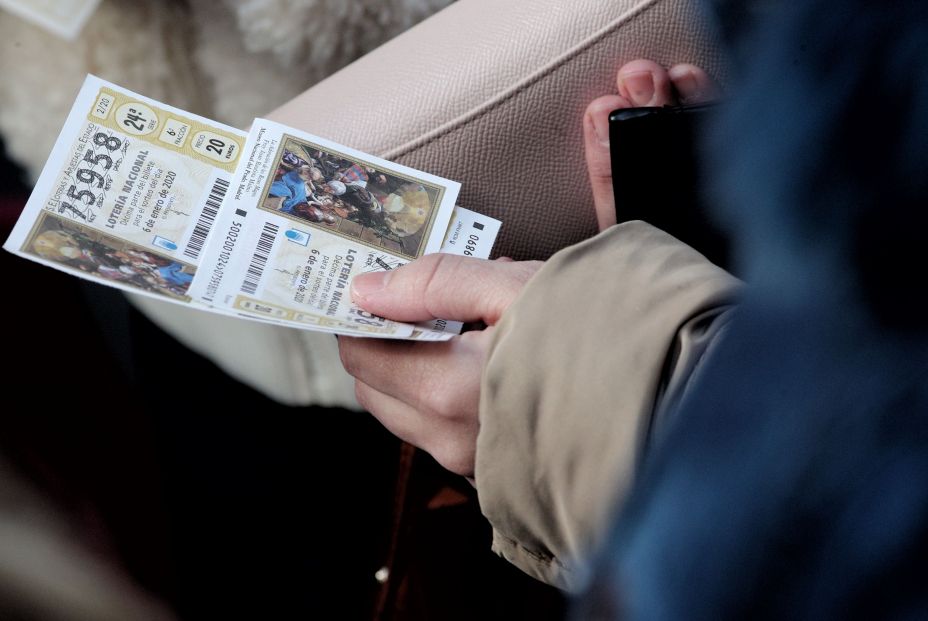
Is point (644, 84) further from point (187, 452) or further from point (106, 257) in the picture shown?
point (187, 452)

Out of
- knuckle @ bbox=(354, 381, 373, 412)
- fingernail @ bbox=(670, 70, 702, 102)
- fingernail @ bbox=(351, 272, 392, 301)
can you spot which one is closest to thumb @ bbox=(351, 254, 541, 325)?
fingernail @ bbox=(351, 272, 392, 301)

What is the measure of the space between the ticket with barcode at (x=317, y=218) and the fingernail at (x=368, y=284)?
0.06 feet

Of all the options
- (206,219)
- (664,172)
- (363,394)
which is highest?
(664,172)

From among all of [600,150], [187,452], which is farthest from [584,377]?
[187,452]

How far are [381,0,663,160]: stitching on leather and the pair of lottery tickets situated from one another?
0.09 ft

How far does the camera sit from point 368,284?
613 mm

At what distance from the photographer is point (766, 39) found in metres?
0.37

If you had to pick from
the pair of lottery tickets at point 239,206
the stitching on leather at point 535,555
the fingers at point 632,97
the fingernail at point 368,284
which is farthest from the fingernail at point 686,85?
the stitching on leather at point 535,555

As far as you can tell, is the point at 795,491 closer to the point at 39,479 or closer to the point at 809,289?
the point at 809,289

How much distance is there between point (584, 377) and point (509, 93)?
279 mm

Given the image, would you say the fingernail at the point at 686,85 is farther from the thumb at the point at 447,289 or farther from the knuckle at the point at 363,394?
the knuckle at the point at 363,394

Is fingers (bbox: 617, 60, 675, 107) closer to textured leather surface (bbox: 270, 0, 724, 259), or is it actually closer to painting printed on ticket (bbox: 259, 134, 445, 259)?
textured leather surface (bbox: 270, 0, 724, 259)

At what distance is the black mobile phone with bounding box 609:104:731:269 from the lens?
0.64m

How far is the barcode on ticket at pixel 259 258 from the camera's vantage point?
2.07 feet
